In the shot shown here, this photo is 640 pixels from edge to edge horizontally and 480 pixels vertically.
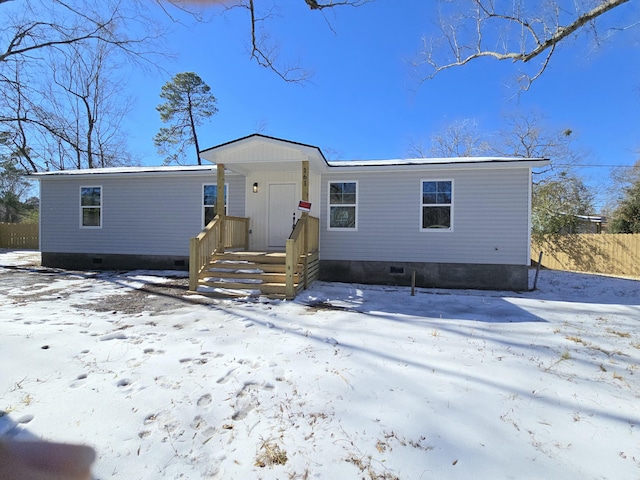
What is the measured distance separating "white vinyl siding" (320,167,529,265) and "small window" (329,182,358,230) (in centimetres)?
14

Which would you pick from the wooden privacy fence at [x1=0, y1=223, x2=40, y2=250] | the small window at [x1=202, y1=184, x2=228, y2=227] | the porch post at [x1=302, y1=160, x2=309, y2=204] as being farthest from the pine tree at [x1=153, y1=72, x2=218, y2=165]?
the porch post at [x1=302, y1=160, x2=309, y2=204]

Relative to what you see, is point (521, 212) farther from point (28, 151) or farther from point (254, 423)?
point (28, 151)

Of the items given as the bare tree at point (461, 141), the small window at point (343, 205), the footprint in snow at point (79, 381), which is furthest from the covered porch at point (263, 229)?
the bare tree at point (461, 141)

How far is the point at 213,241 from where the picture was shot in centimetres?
722

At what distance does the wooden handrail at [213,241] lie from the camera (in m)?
6.45

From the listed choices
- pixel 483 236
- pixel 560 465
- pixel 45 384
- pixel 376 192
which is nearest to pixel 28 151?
pixel 376 192

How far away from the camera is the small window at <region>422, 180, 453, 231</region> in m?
8.24

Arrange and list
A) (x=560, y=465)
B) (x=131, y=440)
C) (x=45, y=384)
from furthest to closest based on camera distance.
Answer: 1. (x=45, y=384)
2. (x=131, y=440)
3. (x=560, y=465)

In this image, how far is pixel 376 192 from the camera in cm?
854

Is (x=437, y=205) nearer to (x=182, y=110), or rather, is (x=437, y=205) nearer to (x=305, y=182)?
(x=305, y=182)

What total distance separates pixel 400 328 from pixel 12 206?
103 feet

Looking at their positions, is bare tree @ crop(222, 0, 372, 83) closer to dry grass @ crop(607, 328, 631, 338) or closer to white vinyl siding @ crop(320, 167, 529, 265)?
white vinyl siding @ crop(320, 167, 529, 265)

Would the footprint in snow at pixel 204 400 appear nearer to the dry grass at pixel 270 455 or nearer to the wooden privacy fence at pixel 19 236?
the dry grass at pixel 270 455

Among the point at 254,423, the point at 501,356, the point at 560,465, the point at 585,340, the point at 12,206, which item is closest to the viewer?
the point at 560,465
